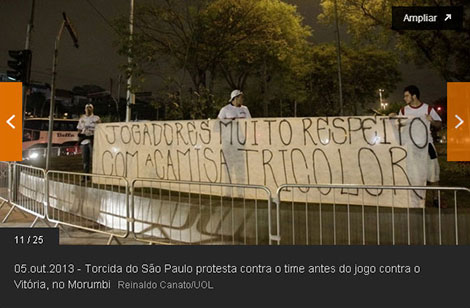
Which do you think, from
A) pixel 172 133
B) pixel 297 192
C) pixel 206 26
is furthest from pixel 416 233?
pixel 206 26

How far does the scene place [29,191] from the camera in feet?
25.3

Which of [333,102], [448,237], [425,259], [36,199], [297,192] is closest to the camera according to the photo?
[425,259]

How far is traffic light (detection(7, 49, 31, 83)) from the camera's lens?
31.2 ft

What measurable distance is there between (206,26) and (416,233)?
15157mm

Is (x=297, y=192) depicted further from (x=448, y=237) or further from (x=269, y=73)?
(x=269, y=73)

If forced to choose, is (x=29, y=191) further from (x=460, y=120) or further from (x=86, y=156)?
(x=460, y=120)

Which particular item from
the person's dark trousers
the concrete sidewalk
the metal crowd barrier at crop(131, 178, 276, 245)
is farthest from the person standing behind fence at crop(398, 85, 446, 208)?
the person's dark trousers

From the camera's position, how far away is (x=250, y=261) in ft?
14.4

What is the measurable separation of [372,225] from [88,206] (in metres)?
4.30

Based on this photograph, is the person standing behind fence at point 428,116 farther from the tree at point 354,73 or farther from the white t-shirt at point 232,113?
the tree at point 354,73

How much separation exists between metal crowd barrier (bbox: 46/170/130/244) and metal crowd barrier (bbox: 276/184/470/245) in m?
2.23

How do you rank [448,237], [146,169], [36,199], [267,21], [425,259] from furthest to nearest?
1. [267,21]
2. [146,169]
3. [36,199]
4. [448,237]
5. [425,259]

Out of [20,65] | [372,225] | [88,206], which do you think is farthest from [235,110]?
[20,65]

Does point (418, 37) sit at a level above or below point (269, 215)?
above
